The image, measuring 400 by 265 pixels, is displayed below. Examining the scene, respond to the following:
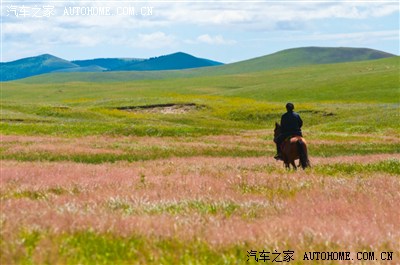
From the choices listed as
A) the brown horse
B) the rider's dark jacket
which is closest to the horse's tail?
the brown horse

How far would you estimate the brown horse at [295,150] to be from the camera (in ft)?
70.0

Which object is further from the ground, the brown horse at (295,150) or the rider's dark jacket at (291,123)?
the rider's dark jacket at (291,123)

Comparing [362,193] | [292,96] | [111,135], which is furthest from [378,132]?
[292,96]

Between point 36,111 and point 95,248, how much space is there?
222 ft

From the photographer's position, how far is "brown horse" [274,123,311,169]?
21.3 metres

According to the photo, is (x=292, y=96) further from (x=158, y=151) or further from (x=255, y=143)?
(x=158, y=151)

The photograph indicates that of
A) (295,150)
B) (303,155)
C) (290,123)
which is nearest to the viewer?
(303,155)

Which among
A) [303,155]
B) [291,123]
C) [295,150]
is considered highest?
[291,123]

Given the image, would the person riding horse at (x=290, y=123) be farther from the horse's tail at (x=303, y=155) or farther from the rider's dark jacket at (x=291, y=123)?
the horse's tail at (x=303, y=155)

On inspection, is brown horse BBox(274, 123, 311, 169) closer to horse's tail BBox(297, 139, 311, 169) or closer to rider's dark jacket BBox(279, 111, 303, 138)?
horse's tail BBox(297, 139, 311, 169)

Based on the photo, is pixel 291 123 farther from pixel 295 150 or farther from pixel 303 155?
pixel 303 155

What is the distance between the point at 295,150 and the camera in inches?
854

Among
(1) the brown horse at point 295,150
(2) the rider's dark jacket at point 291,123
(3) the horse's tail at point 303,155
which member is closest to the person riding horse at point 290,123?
(2) the rider's dark jacket at point 291,123

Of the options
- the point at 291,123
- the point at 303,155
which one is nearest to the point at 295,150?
the point at 303,155
